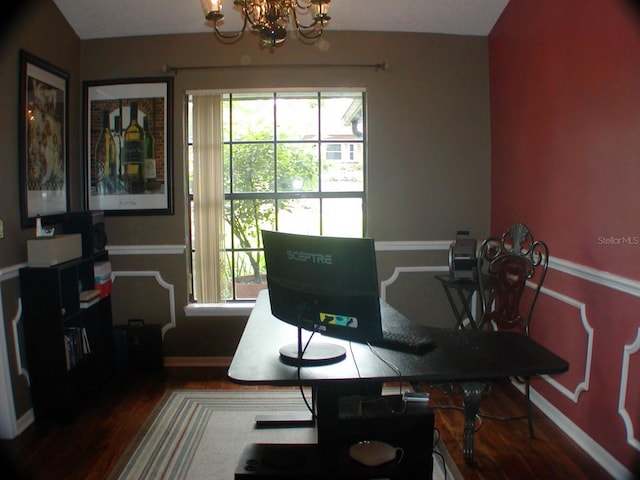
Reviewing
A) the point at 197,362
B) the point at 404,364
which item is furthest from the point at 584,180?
the point at 197,362

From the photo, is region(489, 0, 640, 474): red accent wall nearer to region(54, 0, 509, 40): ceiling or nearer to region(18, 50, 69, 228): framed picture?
region(54, 0, 509, 40): ceiling

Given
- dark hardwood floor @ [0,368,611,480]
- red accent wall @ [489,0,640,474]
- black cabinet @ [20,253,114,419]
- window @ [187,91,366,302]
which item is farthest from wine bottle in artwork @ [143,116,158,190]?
red accent wall @ [489,0,640,474]

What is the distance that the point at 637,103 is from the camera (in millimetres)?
2012

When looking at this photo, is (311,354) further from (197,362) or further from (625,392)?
(197,362)

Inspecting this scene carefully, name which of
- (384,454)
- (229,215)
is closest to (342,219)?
(229,215)

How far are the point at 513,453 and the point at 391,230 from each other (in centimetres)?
174

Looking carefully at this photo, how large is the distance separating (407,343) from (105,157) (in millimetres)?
2836

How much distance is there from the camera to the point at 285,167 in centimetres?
376

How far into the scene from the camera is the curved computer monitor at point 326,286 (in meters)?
1.52

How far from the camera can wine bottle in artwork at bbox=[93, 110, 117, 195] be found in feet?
11.6

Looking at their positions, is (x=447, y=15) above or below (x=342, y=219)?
above

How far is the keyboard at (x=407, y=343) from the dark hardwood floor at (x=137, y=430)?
94 centimetres

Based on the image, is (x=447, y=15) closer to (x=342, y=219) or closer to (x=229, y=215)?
(x=342, y=219)

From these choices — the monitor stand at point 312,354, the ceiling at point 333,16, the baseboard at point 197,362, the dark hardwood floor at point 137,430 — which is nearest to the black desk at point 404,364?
the monitor stand at point 312,354
